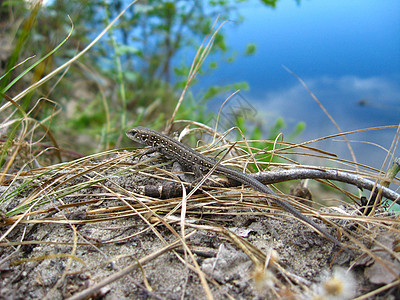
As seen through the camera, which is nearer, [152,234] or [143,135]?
[152,234]

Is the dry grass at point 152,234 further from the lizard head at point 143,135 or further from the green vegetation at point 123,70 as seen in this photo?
the green vegetation at point 123,70

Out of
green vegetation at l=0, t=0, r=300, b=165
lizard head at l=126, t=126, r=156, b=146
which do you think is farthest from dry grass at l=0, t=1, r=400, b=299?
green vegetation at l=0, t=0, r=300, b=165

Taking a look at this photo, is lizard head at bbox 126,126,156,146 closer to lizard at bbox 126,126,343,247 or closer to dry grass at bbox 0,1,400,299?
lizard at bbox 126,126,343,247

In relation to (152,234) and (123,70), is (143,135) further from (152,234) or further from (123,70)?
(123,70)

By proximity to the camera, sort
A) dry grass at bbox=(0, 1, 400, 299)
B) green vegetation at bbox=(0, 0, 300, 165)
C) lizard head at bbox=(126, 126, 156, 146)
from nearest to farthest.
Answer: dry grass at bbox=(0, 1, 400, 299) → lizard head at bbox=(126, 126, 156, 146) → green vegetation at bbox=(0, 0, 300, 165)

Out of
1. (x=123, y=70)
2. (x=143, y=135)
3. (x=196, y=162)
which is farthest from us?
(x=123, y=70)

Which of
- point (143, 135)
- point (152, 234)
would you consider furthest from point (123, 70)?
point (152, 234)

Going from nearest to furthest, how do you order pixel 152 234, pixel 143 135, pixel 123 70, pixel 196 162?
pixel 152 234 < pixel 196 162 < pixel 143 135 < pixel 123 70

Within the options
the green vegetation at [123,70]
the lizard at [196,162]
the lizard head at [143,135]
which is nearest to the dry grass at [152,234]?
the lizard at [196,162]

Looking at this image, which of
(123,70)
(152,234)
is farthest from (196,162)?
(123,70)

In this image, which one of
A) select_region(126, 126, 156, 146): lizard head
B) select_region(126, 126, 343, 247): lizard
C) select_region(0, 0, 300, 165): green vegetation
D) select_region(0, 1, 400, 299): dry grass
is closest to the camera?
select_region(0, 1, 400, 299): dry grass
